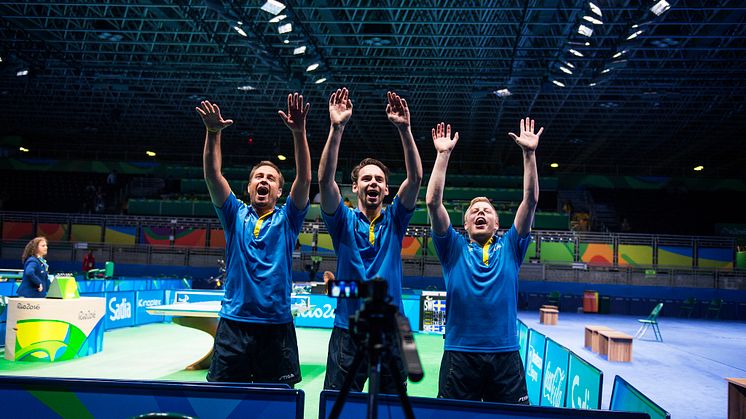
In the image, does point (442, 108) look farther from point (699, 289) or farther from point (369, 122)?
point (699, 289)

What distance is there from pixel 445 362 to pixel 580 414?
1.26 m

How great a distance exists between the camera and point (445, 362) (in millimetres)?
4055

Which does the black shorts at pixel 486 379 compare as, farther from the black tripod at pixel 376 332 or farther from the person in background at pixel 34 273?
the person in background at pixel 34 273

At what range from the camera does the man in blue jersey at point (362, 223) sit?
371 centimetres

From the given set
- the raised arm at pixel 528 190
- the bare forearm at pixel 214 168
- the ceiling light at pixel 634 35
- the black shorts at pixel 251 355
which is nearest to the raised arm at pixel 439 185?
the raised arm at pixel 528 190

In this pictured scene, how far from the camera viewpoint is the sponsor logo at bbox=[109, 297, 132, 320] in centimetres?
1486

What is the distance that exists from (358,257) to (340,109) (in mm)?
950

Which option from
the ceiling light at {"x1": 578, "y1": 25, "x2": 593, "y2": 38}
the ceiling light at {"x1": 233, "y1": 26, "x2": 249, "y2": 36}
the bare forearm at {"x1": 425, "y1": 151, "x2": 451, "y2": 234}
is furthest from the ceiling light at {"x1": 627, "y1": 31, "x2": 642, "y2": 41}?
the bare forearm at {"x1": 425, "y1": 151, "x2": 451, "y2": 234}

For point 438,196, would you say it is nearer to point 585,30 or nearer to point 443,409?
point 443,409

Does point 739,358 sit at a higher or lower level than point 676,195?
lower

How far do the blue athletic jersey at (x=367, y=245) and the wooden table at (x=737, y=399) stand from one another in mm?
3256

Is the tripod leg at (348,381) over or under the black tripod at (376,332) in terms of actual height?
under

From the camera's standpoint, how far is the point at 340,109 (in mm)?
3807

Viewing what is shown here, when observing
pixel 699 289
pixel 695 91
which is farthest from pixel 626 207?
pixel 695 91
